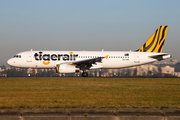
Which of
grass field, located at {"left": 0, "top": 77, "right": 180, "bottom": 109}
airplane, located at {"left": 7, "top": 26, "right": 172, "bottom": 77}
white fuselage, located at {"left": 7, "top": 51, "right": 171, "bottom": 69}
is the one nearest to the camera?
grass field, located at {"left": 0, "top": 77, "right": 180, "bottom": 109}

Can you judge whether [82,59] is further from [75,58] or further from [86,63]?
[86,63]

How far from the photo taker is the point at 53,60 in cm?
4019

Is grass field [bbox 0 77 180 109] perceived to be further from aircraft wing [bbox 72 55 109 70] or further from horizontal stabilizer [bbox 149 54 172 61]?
horizontal stabilizer [bbox 149 54 172 61]

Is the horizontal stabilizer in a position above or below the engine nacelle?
above

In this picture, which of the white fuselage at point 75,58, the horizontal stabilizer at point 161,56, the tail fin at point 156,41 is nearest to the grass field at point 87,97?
the white fuselage at point 75,58

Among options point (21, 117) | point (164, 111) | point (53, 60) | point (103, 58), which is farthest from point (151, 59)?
point (21, 117)

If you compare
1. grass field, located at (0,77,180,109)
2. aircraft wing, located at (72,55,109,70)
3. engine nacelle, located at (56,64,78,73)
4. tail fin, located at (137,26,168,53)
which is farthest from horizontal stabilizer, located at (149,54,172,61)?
grass field, located at (0,77,180,109)

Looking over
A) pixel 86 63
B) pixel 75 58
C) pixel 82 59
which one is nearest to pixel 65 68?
pixel 86 63

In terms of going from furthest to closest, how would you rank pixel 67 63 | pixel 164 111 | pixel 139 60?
pixel 139 60, pixel 67 63, pixel 164 111

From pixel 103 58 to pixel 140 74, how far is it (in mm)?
13337

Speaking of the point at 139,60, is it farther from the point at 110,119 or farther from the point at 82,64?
the point at 110,119

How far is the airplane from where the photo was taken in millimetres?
39312

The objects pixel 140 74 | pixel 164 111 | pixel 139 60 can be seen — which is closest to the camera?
pixel 164 111

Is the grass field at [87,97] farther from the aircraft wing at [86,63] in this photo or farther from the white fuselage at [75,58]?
the white fuselage at [75,58]
